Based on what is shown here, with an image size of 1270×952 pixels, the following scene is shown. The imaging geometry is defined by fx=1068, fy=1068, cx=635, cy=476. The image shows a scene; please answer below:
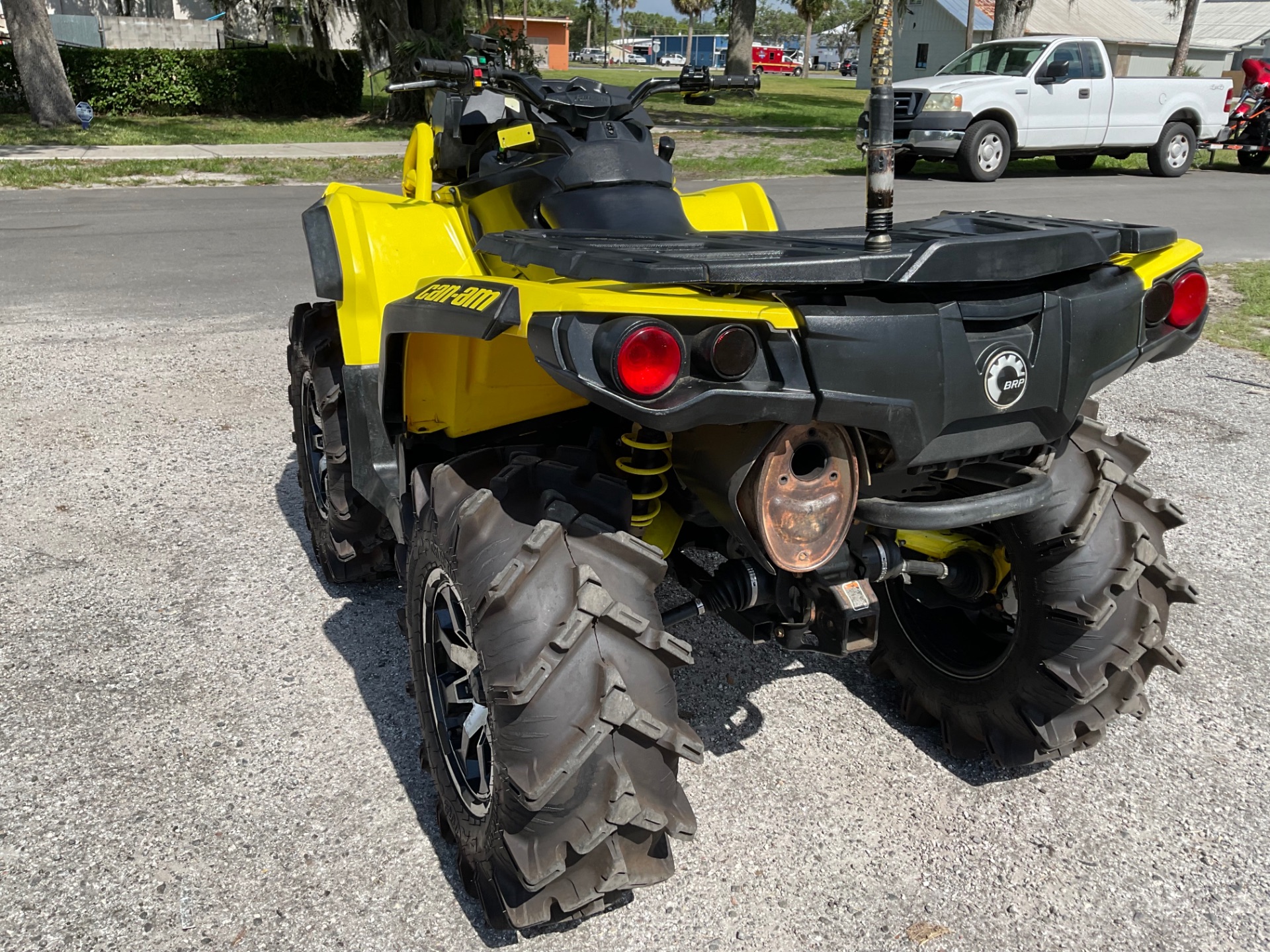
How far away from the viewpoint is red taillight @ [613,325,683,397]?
1.87 m

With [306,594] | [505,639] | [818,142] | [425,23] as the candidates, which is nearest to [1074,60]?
[818,142]

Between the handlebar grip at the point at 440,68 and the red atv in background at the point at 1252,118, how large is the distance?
1907 centimetres

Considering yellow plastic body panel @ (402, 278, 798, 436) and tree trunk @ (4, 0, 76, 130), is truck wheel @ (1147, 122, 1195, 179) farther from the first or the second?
tree trunk @ (4, 0, 76, 130)

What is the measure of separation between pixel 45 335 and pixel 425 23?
1697cm

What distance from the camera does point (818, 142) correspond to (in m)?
20.7

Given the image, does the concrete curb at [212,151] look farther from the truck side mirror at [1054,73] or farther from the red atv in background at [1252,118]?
the red atv in background at [1252,118]

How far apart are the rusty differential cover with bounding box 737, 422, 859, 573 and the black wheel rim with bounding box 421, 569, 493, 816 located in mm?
714

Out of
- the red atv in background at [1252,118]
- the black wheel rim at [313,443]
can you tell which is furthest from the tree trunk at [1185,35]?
the black wheel rim at [313,443]

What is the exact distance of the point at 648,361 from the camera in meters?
1.89

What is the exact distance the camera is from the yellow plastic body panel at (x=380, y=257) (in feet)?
10.7

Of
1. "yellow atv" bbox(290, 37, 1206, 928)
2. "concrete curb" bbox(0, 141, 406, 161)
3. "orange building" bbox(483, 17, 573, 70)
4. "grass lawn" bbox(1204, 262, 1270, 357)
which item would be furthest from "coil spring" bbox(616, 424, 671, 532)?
"orange building" bbox(483, 17, 573, 70)

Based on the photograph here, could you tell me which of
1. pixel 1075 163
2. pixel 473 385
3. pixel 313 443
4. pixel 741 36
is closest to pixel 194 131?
pixel 741 36

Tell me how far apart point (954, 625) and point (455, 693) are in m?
1.60

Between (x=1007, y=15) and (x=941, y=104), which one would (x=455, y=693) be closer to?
(x=941, y=104)
